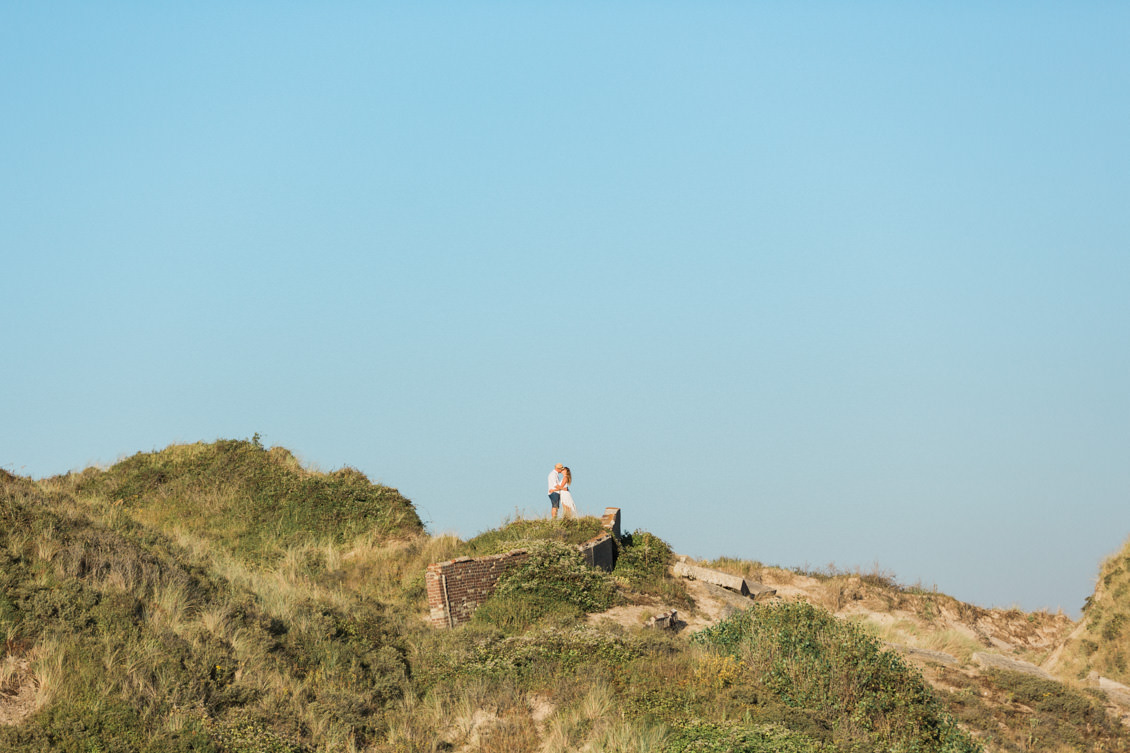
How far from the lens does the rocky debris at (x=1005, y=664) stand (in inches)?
752

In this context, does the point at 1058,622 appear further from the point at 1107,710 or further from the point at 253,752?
the point at 253,752

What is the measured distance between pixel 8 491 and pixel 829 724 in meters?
14.0

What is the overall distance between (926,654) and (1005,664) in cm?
154

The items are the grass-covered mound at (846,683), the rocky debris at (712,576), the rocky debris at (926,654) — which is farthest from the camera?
the rocky debris at (712,576)

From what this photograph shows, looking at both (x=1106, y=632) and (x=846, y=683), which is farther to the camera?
(x=1106, y=632)

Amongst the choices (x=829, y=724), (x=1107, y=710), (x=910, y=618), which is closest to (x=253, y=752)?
(x=829, y=724)

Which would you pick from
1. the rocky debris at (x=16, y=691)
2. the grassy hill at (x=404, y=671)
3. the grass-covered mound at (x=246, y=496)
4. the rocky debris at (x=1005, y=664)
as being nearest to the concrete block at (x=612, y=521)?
the grassy hill at (x=404, y=671)

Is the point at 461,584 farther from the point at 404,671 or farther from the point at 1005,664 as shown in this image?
the point at 1005,664

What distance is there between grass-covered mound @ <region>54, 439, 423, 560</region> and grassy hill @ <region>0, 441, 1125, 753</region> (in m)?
5.27

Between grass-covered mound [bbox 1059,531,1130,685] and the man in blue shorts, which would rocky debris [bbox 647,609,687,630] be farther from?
grass-covered mound [bbox 1059,531,1130,685]

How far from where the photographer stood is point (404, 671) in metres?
15.7

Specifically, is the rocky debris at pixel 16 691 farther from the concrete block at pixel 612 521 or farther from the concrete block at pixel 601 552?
the concrete block at pixel 612 521

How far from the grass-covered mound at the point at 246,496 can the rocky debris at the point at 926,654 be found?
12970mm

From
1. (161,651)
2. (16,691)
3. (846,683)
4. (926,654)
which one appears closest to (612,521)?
(926,654)
